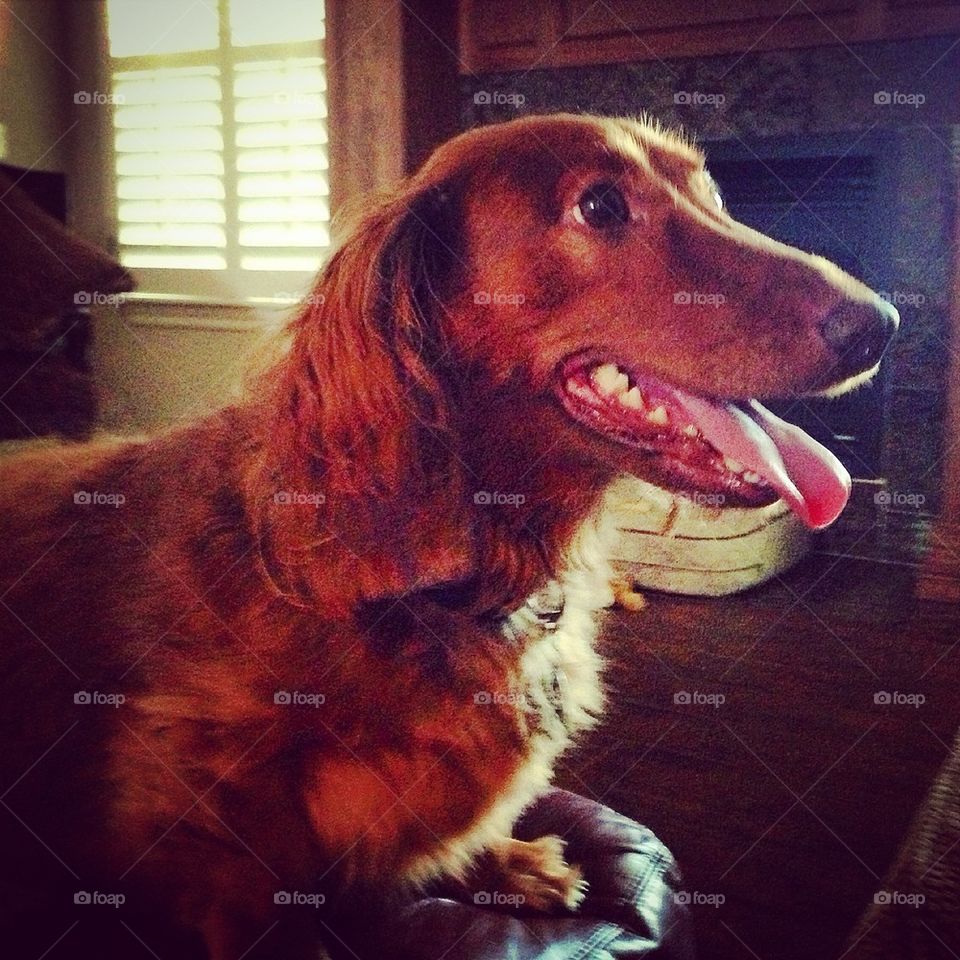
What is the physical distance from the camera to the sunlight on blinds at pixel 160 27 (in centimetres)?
129

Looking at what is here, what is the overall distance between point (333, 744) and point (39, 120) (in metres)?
0.93

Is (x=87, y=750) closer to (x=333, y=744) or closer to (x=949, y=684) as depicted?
(x=333, y=744)

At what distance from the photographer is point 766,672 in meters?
1.27

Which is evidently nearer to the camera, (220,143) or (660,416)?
(660,416)

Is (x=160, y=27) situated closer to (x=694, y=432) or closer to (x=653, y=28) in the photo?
(x=653, y=28)

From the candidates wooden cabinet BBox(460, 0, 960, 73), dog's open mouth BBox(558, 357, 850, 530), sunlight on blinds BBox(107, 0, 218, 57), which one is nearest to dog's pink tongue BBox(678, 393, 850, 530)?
A: dog's open mouth BBox(558, 357, 850, 530)

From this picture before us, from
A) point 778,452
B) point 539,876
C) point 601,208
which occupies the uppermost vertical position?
point 601,208

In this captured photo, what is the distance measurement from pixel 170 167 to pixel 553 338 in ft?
1.99

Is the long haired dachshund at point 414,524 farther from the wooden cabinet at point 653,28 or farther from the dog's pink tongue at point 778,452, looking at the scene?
the wooden cabinet at point 653,28

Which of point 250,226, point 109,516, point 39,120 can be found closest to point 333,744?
point 109,516

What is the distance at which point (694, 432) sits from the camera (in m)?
1.13

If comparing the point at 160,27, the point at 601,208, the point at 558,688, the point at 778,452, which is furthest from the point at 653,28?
the point at 558,688

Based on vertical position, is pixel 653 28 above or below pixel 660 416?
above

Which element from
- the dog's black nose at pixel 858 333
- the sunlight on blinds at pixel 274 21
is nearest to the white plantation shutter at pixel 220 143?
the sunlight on blinds at pixel 274 21
